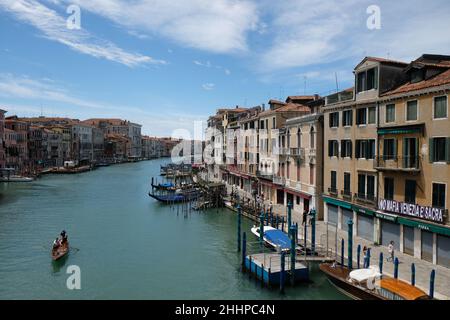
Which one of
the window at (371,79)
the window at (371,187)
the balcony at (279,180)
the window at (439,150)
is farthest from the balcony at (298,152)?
the window at (439,150)

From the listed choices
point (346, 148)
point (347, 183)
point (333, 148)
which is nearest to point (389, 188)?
point (347, 183)

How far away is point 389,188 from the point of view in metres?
20.2

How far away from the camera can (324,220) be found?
2639cm

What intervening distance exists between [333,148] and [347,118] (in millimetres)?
2426

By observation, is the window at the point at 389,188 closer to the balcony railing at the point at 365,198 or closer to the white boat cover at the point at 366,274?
the balcony railing at the point at 365,198

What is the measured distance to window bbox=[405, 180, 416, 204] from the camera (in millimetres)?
18594

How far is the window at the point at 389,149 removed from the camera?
19.8 m

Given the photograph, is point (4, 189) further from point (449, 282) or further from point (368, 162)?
point (449, 282)

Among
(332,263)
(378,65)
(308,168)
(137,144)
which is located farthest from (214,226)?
(137,144)

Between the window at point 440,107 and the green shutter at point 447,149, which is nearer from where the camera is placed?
the green shutter at point 447,149

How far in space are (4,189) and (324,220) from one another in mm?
46992

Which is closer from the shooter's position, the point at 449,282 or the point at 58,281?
the point at 449,282

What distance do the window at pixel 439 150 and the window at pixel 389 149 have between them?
2200mm

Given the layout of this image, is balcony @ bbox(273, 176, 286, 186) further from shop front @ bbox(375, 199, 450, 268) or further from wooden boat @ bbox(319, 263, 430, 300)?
wooden boat @ bbox(319, 263, 430, 300)
